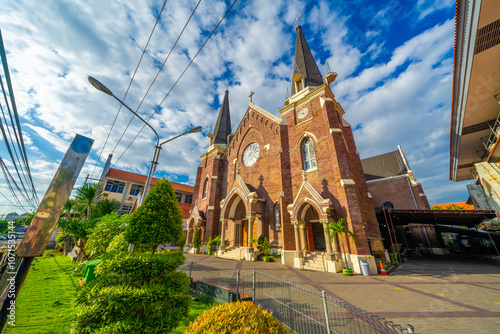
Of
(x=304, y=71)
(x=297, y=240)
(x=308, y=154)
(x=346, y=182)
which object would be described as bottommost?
(x=297, y=240)

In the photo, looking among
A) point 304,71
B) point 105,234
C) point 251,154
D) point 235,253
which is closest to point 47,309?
point 105,234

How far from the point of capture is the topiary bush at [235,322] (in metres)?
2.12

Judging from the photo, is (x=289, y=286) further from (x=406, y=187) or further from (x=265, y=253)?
(x=406, y=187)

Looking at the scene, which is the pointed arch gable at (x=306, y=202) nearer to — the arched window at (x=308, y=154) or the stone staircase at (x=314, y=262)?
the arched window at (x=308, y=154)

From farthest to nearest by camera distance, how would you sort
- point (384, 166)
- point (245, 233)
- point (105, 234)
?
1. point (384, 166)
2. point (245, 233)
3. point (105, 234)

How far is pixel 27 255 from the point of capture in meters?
3.11

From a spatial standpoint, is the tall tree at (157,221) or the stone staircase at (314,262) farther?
the stone staircase at (314,262)

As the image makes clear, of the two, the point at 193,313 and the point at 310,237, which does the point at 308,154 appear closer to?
the point at 310,237

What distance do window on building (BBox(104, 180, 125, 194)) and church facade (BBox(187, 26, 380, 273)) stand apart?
909 inches

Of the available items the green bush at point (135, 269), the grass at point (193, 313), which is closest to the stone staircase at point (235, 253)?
the grass at point (193, 313)

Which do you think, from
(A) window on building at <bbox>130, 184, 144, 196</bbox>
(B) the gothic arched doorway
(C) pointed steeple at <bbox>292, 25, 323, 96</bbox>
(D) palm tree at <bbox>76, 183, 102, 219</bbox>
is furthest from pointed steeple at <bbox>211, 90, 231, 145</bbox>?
(A) window on building at <bbox>130, 184, 144, 196</bbox>

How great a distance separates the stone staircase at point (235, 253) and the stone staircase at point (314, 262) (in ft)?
18.7

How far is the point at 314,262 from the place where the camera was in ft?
39.8

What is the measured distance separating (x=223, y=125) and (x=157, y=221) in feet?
77.6
